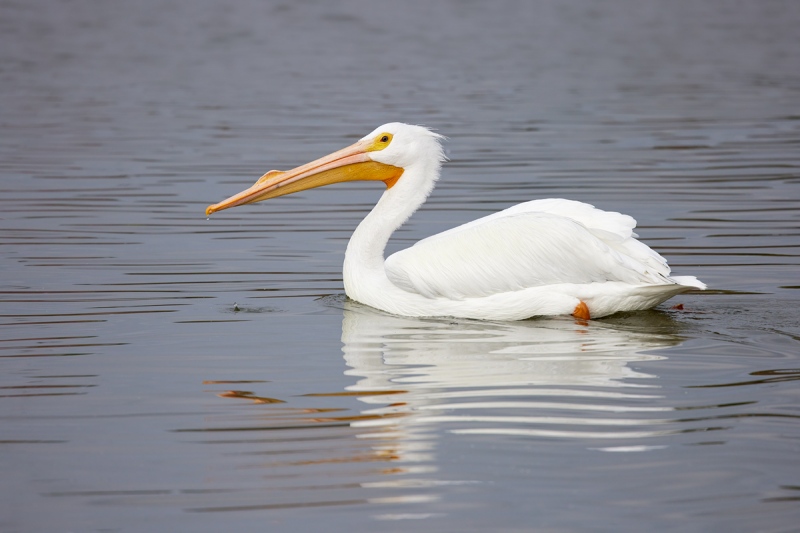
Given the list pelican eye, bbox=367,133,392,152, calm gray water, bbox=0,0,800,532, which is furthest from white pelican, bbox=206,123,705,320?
pelican eye, bbox=367,133,392,152

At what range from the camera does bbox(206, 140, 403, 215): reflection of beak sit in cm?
636

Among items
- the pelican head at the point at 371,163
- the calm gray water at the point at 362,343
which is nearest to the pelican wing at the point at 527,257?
the calm gray water at the point at 362,343

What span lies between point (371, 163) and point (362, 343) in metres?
1.32

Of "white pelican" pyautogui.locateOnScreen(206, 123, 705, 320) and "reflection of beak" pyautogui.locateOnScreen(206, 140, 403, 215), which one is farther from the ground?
"reflection of beak" pyautogui.locateOnScreen(206, 140, 403, 215)

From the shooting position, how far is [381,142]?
636cm

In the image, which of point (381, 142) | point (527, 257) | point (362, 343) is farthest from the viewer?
point (381, 142)

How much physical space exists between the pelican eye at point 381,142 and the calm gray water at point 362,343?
78cm

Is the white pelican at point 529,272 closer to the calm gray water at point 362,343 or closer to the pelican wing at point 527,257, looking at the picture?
the pelican wing at point 527,257

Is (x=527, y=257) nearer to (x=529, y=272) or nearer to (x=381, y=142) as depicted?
(x=529, y=272)

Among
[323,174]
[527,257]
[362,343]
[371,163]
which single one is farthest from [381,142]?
[362,343]

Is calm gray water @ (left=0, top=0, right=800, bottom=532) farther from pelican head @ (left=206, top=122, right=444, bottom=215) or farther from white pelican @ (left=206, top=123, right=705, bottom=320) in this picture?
pelican head @ (left=206, top=122, right=444, bottom=215)

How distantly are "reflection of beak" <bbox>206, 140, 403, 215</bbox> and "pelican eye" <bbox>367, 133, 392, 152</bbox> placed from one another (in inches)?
0.7

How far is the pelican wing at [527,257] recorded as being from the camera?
18.6 feet

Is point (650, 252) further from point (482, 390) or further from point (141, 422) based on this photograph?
point (141, 422)
